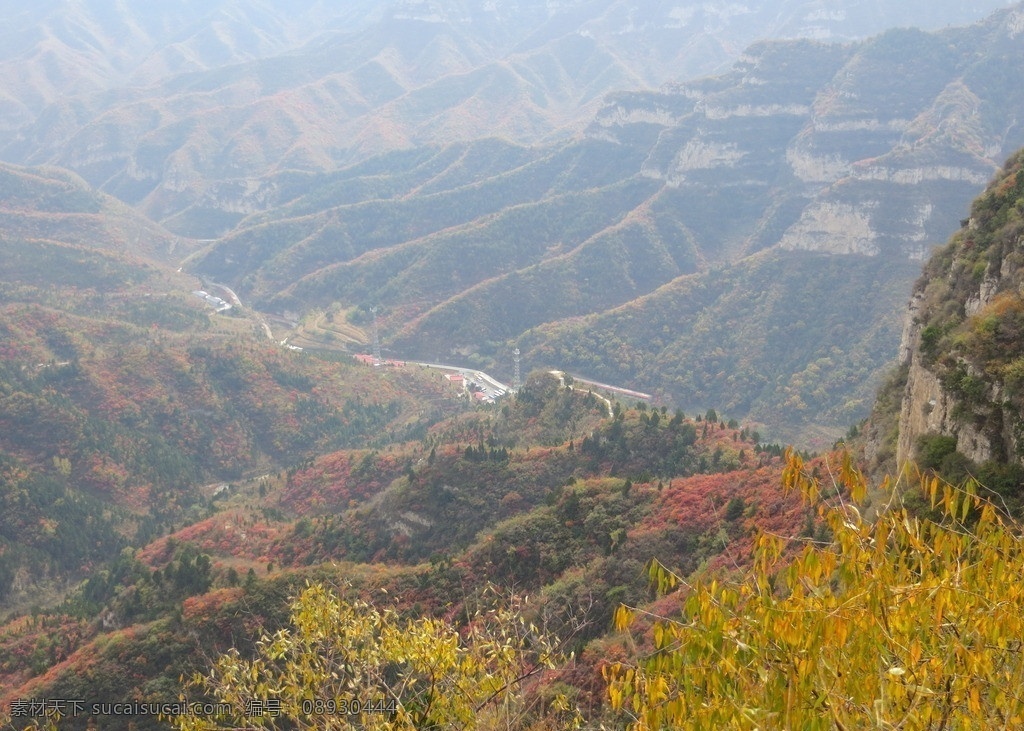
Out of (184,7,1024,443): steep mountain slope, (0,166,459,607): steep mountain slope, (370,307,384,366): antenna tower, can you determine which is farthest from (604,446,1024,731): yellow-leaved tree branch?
(370,307,384,366): antenna tower

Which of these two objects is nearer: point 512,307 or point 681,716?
point 681,716

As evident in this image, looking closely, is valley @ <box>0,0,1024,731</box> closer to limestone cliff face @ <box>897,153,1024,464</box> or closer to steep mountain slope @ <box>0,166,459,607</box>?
limestone cliff face @ <box>897,153,1024,464</box>

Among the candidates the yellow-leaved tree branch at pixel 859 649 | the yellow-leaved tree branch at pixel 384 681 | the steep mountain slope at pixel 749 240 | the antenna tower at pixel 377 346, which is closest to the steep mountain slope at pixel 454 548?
the yellow-leaved tree branch at pixel 384 681

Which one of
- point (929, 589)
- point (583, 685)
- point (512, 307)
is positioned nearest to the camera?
point (929, 589)

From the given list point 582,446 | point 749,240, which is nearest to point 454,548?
point 582,446

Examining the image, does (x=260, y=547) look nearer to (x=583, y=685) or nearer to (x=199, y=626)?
(x=199, y=626)

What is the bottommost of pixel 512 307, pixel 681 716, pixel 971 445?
pixel 512 307

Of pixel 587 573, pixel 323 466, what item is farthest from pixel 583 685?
pixel 323 466
